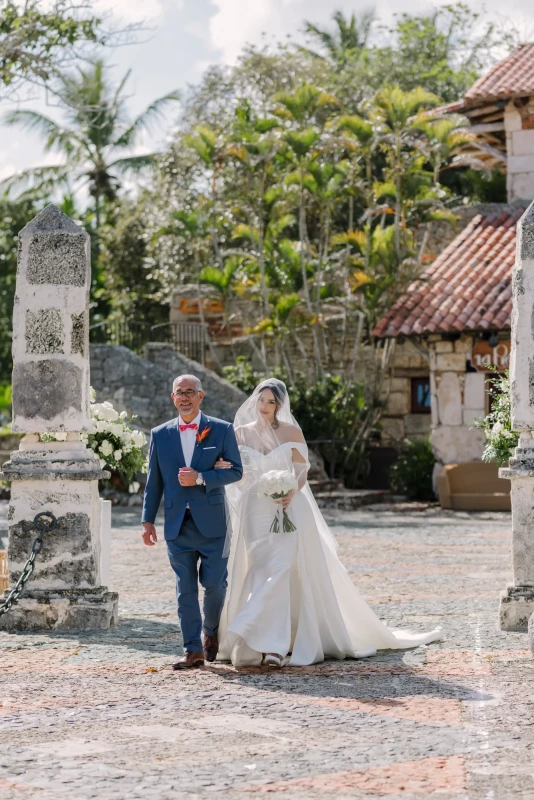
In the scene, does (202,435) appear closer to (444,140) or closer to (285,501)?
(285,501)

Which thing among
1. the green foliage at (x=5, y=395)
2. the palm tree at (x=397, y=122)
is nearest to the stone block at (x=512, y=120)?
the palm tree at (x=397, y=122)

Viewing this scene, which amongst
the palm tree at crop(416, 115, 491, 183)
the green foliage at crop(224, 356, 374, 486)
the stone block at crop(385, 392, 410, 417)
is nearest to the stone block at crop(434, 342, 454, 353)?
the green foliage at crop(224, 356, 374, 486)

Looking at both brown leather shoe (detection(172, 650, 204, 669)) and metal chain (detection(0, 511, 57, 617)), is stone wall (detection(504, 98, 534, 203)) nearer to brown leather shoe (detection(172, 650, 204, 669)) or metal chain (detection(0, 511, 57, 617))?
metal chain (detection(0, 511, 57, 617))

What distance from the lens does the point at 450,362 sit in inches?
819

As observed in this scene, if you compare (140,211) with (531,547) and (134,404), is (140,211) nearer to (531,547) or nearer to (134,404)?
(134,404)

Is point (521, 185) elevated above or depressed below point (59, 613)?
above

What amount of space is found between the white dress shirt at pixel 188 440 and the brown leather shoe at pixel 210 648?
1.05 meters

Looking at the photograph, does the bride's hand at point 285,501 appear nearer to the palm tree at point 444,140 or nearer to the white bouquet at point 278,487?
the white bouquet at point 278,487

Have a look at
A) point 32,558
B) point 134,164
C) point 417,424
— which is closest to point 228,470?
point 32,558

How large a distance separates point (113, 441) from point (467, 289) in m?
12.5

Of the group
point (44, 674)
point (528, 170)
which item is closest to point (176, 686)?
point (44, 674)

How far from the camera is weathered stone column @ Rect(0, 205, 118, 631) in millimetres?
8141

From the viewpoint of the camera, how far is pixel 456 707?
5652 millimetres

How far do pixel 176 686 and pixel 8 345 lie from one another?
98.3ft
